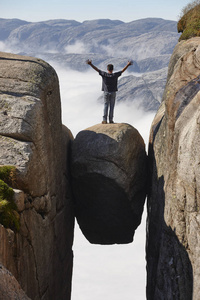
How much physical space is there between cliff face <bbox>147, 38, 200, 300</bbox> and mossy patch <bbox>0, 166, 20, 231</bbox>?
546 cm

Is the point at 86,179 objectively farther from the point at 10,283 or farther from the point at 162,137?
the point at 10,283

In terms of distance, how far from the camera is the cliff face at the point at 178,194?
14.6m

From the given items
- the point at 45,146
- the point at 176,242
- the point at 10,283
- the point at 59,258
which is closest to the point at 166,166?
the point at 176,242

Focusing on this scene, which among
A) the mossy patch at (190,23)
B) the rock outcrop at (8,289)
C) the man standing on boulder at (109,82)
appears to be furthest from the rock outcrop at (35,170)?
the mossy patch at (190,23)

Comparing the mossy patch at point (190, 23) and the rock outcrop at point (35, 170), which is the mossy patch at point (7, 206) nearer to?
the rock outcrop at point (35, 170)

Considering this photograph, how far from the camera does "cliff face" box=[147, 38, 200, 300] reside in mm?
14586

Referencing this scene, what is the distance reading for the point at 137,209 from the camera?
22.6 metres

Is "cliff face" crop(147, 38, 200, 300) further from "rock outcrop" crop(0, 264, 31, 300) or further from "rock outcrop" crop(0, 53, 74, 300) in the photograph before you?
"rock outcrop" crop(0, 264, 31, 300)

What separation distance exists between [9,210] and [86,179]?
8269 mm

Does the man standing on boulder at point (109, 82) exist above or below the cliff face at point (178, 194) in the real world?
above

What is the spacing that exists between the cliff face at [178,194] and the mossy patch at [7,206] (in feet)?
17.9

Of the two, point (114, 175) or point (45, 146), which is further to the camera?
point (114, 175)

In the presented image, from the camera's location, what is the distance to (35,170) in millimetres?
15922

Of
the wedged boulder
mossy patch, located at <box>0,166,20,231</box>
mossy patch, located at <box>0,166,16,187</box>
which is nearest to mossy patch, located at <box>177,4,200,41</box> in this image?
the wedged boulder
